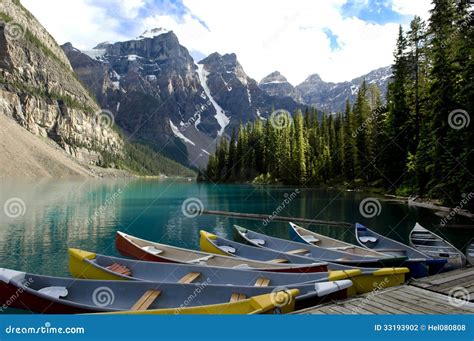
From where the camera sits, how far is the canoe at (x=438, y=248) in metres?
13.8

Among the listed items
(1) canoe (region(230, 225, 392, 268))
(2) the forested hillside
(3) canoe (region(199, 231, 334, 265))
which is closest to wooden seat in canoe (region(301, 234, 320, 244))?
(1) canoe (region(230, 225, 392, 268))

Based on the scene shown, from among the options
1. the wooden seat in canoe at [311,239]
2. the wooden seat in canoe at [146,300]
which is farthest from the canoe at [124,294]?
the wooden seat in canoe at [311,239]

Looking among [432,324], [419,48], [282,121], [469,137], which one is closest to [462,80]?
[469,137]

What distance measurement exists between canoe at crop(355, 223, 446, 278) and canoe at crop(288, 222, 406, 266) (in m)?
0.68

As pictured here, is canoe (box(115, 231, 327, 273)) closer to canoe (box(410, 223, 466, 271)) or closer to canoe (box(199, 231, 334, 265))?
canoe (box(199, 231, 334, 265))

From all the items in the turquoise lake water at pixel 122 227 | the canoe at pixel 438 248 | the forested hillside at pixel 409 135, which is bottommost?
the turquoise lake water at pixel 122 227

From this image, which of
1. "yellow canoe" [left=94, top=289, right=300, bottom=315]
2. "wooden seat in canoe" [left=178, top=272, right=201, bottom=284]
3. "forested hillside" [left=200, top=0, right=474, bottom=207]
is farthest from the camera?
"forested hillside" [left=200, top=0, right=474, bottom=207]

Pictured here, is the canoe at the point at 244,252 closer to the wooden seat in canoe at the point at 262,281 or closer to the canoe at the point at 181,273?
the canoe at the point at 181,273

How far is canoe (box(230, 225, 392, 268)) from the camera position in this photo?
549 inches

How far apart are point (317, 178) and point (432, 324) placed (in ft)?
240

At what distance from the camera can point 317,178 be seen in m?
79.8

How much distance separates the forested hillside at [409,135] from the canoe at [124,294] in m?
22.8

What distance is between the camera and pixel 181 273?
1223 cm

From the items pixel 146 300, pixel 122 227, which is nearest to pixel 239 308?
pixel 146 300
